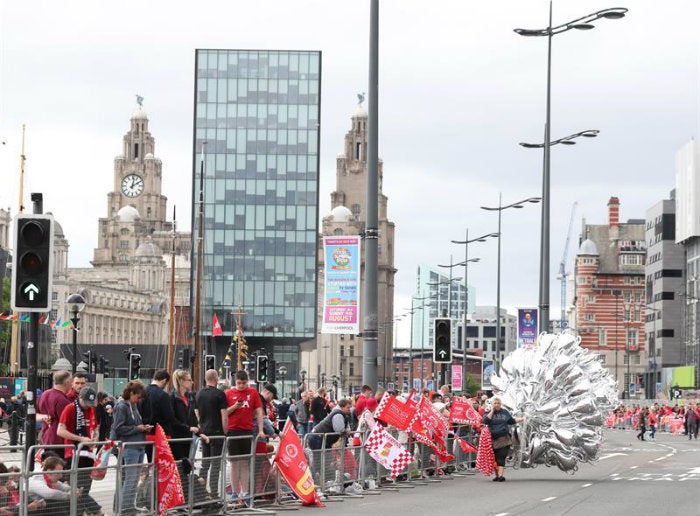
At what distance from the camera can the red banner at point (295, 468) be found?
22516 millimetres

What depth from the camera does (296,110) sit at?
125 m

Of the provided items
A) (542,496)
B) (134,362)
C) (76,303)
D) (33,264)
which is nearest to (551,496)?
(542,496)

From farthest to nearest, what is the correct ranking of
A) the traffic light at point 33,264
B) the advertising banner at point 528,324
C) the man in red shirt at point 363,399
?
1. the advertising banner at point 528,324
2. the man in red shirt at point 363,399
3. the traffic light at point 33,264

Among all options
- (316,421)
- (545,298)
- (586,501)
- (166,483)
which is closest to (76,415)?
(166,483)

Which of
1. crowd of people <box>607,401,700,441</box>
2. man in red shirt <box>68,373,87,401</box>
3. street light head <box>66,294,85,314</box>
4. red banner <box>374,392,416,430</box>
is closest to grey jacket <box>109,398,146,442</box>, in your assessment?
man in red shirt <box>68,373,87,401</box>

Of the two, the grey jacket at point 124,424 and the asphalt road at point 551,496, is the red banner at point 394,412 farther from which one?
the grey jacket at point 124,424

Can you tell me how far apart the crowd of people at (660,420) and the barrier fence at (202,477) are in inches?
1016

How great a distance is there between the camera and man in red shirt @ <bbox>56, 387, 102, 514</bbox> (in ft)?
54.4

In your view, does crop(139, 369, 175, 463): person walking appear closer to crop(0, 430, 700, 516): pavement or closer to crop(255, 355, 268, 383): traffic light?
crop(0, 430, 700, 516): pavement

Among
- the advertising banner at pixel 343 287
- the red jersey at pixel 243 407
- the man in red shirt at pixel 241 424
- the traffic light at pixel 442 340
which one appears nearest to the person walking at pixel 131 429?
the man in red shirt at pixel 241 424

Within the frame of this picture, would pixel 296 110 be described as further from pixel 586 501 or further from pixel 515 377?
pixel 586 501

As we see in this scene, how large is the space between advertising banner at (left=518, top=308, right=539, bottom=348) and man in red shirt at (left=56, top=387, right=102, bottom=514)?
82.7 feet

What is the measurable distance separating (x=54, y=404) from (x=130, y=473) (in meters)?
1.40

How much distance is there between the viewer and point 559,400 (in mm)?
29906
